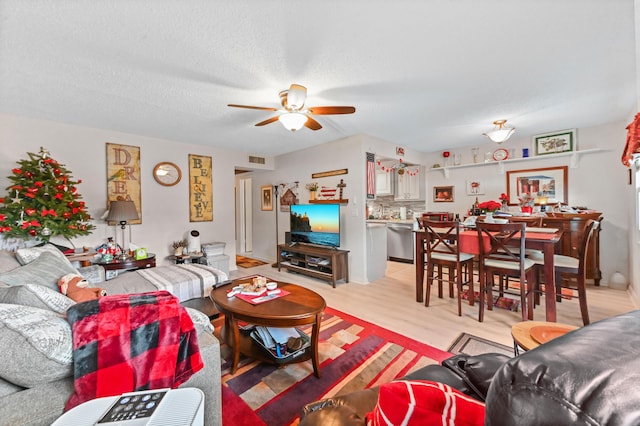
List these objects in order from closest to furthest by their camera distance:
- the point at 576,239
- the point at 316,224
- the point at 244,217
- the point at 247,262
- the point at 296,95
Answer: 1. the point at 296,95
2. the point at 576,239
3. the point at 316,224
4. the point at 247,262
5. the point at 244,217

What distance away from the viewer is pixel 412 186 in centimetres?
563

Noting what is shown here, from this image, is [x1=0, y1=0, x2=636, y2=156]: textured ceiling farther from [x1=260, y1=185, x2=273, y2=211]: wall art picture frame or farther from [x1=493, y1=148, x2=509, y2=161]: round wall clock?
[x1=260, y1=185, x2=273, y2=211]: wall art picture frame

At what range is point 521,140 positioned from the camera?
434 centimetres

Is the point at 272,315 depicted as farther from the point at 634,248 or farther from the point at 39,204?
the point at 634,248

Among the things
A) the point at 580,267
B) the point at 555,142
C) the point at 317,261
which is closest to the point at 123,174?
the point at 317,261

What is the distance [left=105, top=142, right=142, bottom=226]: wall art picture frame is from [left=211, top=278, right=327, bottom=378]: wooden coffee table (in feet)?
9.09

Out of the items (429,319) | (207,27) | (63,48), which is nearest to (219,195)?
(63,48)

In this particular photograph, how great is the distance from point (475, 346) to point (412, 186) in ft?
12.9

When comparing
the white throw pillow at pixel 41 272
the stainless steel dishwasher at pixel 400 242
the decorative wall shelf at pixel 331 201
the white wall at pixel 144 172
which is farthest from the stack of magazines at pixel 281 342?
the stainless steel dishwasher at pixel 400 242

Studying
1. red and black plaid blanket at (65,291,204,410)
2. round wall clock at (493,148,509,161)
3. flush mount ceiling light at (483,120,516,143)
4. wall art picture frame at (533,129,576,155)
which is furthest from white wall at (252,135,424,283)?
red and black plaid blanket at (65,291,204,410)

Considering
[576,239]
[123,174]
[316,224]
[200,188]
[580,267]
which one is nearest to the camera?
[580,267]

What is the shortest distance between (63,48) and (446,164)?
18.1 ft

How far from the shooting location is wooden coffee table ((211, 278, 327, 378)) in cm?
171

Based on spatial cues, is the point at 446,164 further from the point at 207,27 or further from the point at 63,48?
the point at 63,48
